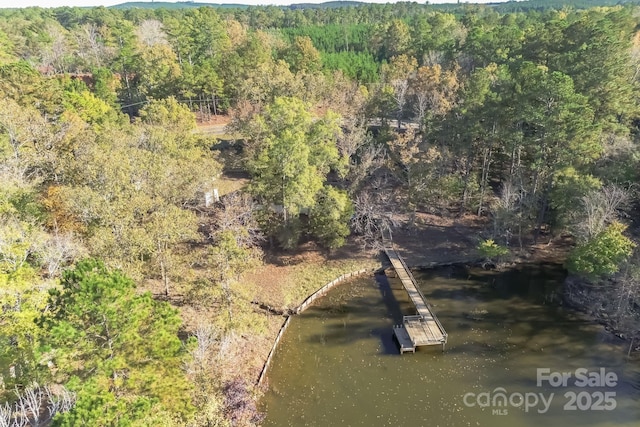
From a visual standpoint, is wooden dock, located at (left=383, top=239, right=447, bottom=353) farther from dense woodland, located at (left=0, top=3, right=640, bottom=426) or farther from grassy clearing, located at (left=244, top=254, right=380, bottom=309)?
dense woodland, located at (left=0, top=3, right=640, bottom=426)

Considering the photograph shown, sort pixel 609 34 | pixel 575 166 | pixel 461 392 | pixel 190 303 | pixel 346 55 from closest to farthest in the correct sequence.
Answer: pixel 461 392 → pixel 190 303 → pixel 575 166 → pixel 609 34 → pixel 346 55

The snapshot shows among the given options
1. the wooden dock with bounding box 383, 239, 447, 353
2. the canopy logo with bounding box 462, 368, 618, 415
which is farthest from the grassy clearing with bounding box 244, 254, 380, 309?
the canopy logo with bounding box 462, 368, 618, 415

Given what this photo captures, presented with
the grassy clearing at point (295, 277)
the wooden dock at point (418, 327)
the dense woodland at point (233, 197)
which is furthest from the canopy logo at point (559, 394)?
the grassy clearing at point (295, 277)

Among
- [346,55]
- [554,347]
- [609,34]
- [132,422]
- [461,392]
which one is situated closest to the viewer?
[132,422]

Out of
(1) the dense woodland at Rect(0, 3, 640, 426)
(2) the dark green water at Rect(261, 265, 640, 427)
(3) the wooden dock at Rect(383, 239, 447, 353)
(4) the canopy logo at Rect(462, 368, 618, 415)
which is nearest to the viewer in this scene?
(1) the dense woodland at Rect(0, 3, 640, 426)

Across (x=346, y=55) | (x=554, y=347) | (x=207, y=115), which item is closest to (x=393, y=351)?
(x=554, y=347)

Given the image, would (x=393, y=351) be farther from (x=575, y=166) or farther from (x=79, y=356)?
(x=575, y=166)

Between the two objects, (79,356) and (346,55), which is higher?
(346,55)
